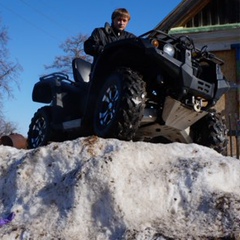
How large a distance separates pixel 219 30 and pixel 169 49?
8991mm

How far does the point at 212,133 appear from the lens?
5.39 metres

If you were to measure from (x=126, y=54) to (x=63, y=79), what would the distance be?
65.6 inches

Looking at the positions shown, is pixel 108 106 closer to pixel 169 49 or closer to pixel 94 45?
pixel 169 49

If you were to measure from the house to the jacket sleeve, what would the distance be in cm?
717

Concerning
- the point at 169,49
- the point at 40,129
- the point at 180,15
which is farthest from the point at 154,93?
the point at 180,15

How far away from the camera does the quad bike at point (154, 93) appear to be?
459cm

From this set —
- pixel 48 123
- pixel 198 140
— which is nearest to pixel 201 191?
pixel 198 140

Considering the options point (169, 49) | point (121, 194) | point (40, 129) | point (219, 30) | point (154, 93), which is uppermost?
point (219, 30)

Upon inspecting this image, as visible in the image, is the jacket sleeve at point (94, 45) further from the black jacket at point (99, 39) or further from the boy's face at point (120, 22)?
the boy's face at point (120, 22)

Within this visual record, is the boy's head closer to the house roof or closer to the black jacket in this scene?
the black jacket

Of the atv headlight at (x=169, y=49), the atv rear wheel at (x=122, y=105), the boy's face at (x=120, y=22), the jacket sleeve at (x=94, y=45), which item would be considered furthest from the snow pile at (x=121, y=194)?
the boy's face at (x=120, y=22)

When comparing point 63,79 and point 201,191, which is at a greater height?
point 63,79

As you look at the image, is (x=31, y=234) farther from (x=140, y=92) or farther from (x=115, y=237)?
(x=140, y=92)

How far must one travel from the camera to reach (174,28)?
14047 mm
